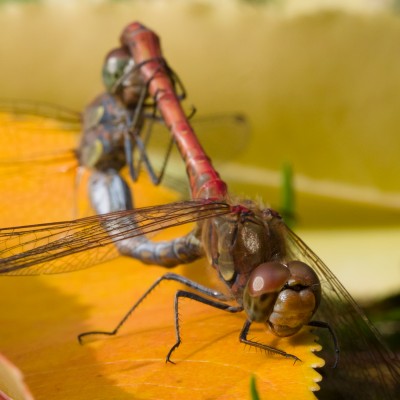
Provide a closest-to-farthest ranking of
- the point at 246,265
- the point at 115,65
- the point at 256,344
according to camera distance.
Answer: the point at 256,344 < the point at 246,265 < the point at 115,65

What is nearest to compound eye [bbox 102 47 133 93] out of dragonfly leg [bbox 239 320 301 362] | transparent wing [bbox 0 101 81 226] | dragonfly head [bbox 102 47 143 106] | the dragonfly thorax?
dragonfly head [bbox 102 47 143 106]

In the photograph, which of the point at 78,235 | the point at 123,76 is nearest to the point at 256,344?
the point at 78,235

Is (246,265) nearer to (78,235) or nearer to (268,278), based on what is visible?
(268,278)

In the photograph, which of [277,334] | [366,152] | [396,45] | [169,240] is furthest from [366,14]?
[277,334]

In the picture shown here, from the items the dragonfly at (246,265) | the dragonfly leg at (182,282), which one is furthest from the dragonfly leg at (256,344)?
the dragonfly leg at (182,282)

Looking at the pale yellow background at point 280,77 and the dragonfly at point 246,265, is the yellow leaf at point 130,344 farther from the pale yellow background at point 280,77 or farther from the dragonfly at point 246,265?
the pale yellow background at point 280,77

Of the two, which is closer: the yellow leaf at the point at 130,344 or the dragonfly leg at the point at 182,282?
the yellow leaf at the point at 130,344

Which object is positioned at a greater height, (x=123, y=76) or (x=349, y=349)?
(x=123, y=76)
